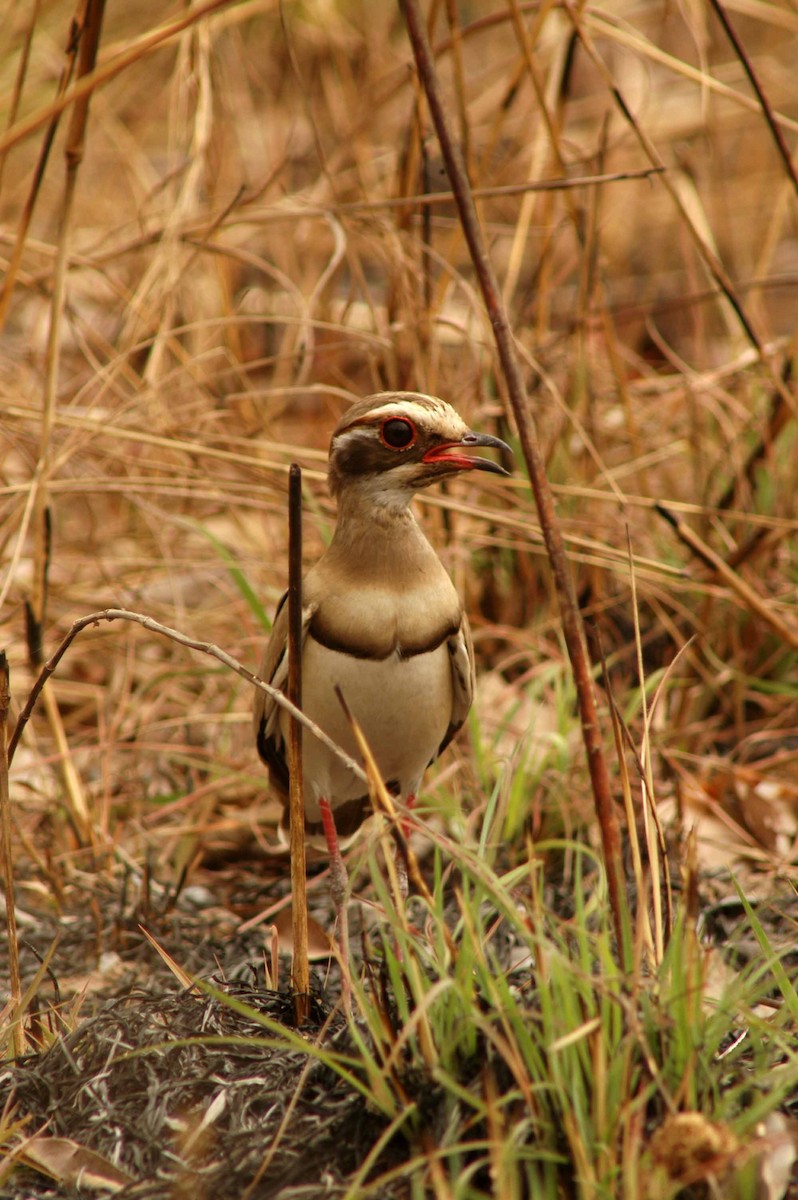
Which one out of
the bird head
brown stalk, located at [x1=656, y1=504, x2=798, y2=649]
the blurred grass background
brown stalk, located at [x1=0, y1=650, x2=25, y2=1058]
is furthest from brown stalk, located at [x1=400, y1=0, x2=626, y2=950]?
brown stalk, located at [x1=656, y1=504, x2=798, y2=649]

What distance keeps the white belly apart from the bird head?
0.41m

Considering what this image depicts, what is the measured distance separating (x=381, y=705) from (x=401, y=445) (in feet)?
2.10

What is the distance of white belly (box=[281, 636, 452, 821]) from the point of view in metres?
3.17

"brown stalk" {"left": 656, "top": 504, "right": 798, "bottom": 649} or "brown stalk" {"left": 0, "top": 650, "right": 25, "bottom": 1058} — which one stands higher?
"brown stalk" {"left": 656, "top": 504, "right": 798, "bottom": 649}

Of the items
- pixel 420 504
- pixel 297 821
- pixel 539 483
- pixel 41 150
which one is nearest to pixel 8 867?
pixel 297 821

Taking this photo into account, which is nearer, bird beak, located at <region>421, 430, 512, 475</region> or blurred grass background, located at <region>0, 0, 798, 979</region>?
bird beak, located at <region>421, 430, 512, 475</region>

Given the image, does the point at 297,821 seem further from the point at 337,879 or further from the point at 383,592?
the point at 383,592

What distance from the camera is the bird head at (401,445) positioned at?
10.1 ft

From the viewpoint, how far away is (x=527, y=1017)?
2.19 metres

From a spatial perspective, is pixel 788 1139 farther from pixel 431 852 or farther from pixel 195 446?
pixel 195 446

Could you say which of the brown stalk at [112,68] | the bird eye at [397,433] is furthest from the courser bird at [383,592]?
the brown stalk at [112,68]

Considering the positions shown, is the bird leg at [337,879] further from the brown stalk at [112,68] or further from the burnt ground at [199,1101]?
the brown stalk at [112,68]

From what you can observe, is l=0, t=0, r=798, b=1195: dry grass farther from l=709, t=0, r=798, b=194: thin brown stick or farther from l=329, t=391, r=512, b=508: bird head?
l=329, t=391, r=512, b=508: bird head

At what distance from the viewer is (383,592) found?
10.4ft
